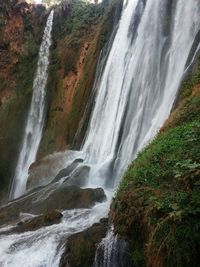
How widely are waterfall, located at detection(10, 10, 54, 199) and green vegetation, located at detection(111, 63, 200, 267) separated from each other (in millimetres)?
15440

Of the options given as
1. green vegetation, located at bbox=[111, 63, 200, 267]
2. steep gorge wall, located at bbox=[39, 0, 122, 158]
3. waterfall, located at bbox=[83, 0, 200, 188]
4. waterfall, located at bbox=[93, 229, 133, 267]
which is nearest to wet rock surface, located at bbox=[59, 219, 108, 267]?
waterfall, located at bbox=[93, 229, 133, 267]

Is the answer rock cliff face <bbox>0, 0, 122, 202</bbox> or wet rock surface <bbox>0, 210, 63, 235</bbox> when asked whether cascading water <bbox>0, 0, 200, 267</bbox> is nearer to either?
wet rock surface <bbox>0, 210, 63, 235</bbox>

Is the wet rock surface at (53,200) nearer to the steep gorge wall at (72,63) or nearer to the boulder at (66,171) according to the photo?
the boulder at (66,171)

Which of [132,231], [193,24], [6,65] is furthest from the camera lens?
[6,65]

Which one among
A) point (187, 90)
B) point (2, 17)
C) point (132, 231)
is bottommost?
point (132, 231)

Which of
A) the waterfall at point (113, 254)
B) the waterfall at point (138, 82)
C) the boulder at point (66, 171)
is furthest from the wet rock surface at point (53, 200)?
the waterfall at point (113, 254)

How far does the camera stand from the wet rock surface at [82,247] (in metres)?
8.52

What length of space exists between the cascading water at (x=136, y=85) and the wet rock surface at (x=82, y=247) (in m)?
2.31

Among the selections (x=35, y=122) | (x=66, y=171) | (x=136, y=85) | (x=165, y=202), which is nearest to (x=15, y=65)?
(x=35, y=122)

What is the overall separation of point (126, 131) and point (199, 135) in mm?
8745

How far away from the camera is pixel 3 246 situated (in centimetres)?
1046

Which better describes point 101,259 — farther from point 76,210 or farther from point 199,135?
point 76,210

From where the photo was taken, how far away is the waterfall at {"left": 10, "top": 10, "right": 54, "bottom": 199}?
82.9 feet

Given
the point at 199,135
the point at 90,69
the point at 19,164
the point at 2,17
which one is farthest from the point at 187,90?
the point at 2,17
